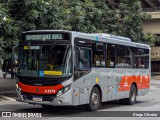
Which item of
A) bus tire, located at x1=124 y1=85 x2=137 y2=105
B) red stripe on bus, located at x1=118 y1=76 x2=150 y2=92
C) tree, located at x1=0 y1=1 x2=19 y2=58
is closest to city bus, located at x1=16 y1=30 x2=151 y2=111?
red stripe on bus, located at x1=118 y1=76 x2=150 y2=92

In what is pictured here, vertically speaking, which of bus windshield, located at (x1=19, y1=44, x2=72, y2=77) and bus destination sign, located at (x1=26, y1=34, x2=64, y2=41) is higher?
bus destination sign, located at (x1=26, y1=34, x2=64, y2=41)

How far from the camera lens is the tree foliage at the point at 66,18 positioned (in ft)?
58.4

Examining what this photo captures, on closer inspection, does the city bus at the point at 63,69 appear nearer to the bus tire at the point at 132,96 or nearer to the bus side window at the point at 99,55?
the bus side window at the point at 99,55

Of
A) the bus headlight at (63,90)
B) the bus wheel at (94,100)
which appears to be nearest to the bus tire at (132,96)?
the bus wheel at (94,100)

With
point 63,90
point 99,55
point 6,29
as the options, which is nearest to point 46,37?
point 63,90

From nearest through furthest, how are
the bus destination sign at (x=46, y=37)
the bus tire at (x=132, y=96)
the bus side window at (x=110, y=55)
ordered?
the bus destination sign at (x=46, y=37)
the bus side window at (x=110, y=55)
the bus tire at (x=132, y=96)

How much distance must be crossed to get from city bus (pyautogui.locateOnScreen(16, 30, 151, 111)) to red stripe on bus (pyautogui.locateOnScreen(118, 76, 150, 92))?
4.79ft

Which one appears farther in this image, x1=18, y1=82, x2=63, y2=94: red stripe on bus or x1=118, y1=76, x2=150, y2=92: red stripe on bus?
x1=118, y1=76, x2=150, y2=92: red stripe on bus

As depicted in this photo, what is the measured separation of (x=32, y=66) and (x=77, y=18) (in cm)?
993

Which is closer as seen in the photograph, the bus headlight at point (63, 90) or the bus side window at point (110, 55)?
the bus headlight at point (63, 90)

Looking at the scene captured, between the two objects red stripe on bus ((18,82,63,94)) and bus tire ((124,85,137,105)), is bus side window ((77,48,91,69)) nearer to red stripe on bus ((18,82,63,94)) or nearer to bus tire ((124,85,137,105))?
red stripe on bus ((18,82,63,94))

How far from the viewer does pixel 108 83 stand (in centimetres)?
1508

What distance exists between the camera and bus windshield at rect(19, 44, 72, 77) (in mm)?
12492

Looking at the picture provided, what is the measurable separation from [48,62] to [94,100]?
253cm
